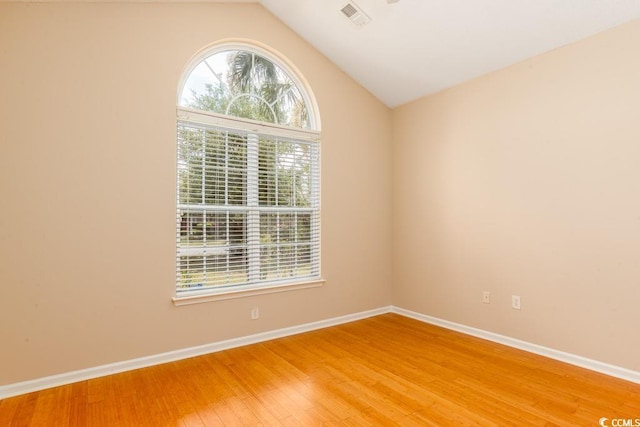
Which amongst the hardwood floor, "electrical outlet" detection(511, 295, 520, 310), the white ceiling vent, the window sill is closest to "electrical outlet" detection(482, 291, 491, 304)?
"electrical outlet" detection(511, 295, 520, 310)

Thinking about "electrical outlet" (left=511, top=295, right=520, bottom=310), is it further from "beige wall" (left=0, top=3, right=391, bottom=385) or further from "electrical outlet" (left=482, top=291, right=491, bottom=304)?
"beige wall" (left=0, top=3, right=391, bottom=385)

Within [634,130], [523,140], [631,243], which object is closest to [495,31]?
[523,140]

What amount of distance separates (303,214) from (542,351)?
8.58ft

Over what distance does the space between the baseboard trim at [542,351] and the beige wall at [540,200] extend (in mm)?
54

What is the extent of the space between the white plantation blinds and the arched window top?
0.54ft

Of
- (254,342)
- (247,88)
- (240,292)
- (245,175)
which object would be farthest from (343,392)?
(247,88)

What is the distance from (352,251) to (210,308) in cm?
179

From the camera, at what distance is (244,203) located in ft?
11.4

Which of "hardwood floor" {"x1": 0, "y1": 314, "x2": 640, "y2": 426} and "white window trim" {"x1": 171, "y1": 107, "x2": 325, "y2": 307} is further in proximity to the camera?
"white window trim" {"x1": 171, "y1": 107, "x2": 325, "y2": 307}

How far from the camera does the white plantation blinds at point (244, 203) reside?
10.5 feet

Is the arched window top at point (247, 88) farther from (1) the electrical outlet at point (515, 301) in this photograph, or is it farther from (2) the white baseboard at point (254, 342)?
(1) the electrical outlet at point (515, 301)

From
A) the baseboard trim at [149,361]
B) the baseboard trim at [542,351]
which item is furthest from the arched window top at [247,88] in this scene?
the baseboard trim at [542,351]

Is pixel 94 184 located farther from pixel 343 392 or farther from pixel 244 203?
pixel 343 392

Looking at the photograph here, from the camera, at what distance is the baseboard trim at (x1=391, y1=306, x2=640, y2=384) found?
2631mm
